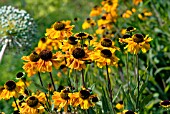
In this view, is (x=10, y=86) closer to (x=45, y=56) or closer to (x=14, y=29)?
(x=45, y=56)

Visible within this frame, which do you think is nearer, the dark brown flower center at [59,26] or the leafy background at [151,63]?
the dark brown flower center at [59,26]

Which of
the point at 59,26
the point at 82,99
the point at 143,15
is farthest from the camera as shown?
the point at 143,15

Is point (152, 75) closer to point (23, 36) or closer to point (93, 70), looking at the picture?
point (93, 70)

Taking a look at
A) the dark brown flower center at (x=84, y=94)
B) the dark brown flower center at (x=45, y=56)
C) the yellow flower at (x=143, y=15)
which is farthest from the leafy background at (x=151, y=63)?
the dark brown flower center at (x=45, y=56)

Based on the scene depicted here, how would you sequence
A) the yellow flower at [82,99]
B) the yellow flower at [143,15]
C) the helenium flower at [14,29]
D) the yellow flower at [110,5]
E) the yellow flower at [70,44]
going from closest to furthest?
the yellow flower at [82,99] < the yellow flower at [70,44] < the helenium flower at [14,29] < the yellow flower at [110,5] < the yellow flower at [143,15]

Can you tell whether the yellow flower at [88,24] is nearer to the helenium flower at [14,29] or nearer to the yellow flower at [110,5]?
the yellow flower at [110,5]

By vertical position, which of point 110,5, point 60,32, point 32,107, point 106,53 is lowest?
point 32,107

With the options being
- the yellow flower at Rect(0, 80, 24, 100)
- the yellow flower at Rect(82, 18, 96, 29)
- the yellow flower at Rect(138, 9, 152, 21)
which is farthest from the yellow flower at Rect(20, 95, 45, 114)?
the yellow flower at Rect(138, 9, 152, 21)

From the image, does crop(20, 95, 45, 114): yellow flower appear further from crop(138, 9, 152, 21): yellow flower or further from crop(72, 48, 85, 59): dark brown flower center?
crop(138, 9, 152, 21): yellow flower

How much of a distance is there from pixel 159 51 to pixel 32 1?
2785mm

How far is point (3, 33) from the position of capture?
2.24 meters

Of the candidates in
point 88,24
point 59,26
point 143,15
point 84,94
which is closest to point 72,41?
point 59,26

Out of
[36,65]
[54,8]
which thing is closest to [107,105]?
[36,65]

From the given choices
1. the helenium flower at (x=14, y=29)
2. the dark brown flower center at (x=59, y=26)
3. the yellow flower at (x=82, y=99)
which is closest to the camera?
the yellow flower at (x=82, y=99)
